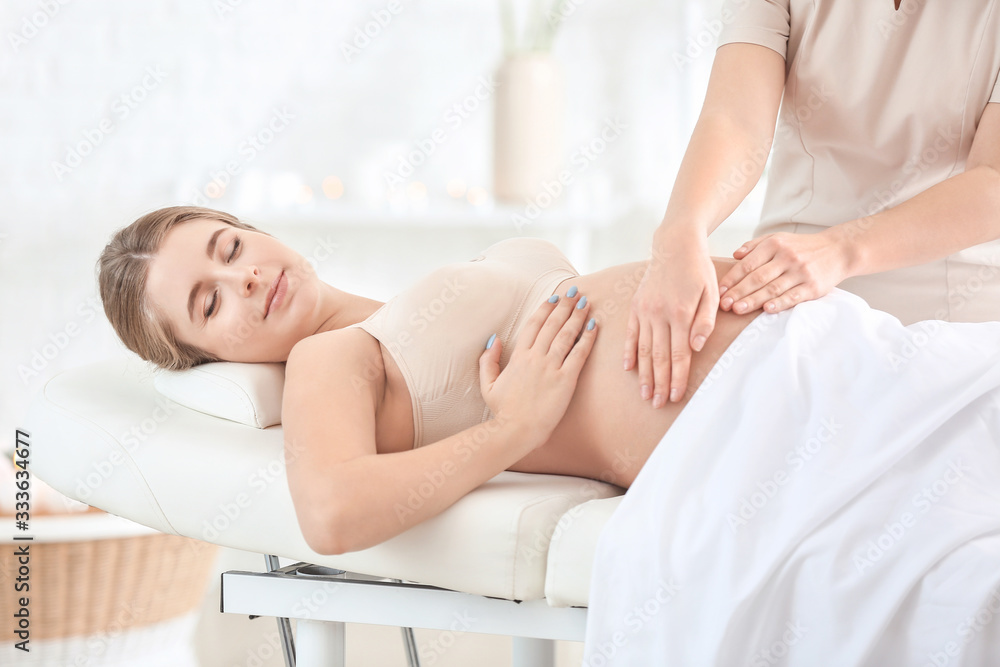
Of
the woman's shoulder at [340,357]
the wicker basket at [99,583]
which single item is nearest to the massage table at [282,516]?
the woman's shoulder at [340,357]

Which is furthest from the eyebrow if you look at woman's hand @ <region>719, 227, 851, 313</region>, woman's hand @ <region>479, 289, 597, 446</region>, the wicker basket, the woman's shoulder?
the wicker basket

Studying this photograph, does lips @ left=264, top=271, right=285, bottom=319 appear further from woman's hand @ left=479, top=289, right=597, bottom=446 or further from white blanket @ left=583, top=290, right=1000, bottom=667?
white blanket @ left=583, top=290, right=1000, bottom=667

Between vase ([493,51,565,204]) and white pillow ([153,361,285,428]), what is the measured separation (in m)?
1.52

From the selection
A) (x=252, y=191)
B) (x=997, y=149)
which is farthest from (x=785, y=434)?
(x=252, y=191)

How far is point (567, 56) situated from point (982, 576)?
2413 mm

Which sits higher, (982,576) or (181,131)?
(181,131)

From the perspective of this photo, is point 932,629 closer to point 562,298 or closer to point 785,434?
point 785,434

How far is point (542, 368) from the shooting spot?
1076mm

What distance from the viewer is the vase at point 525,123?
8.61ft

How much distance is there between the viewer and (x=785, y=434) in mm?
909

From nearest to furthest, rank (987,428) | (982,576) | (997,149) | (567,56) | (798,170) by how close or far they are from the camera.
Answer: (982,576)
(987,428)
(997,149)
(798,170)
(567,56)

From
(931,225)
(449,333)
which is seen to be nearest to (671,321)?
(449,333)

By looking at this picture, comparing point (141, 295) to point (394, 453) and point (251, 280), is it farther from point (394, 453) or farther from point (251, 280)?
point (394, 453)

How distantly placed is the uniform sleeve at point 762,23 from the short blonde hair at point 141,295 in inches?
35.1
